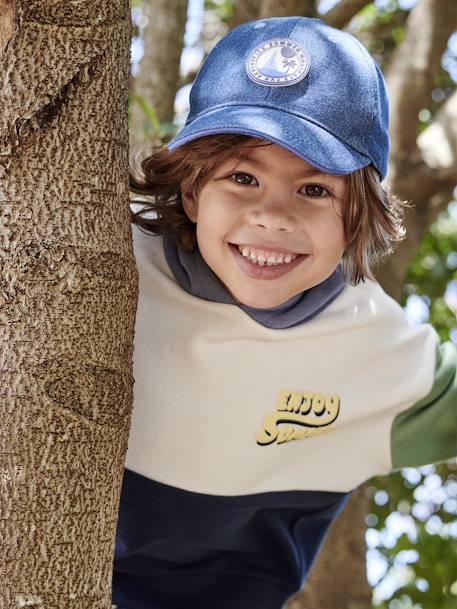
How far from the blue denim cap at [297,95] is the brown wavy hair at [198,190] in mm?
60

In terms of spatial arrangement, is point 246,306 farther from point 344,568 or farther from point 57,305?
point 344,568

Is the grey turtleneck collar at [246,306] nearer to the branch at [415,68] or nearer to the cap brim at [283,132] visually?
the cap brim at [283,132]

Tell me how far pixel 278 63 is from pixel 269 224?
0.26 m

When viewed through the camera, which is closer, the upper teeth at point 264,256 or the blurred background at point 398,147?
the upper teeth at point 264,256

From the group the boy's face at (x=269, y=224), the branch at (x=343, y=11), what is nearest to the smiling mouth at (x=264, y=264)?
the boy's face at (x=269, y=224)

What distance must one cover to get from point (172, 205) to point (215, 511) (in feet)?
1.96

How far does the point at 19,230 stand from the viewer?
1.40 m

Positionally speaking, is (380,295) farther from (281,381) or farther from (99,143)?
(99,143)

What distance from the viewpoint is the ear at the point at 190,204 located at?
199 cm

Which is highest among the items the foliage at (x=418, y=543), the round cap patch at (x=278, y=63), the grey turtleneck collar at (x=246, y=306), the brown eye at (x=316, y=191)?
the round cap patch at (x=278, y=63)

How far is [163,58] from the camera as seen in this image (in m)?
3.20

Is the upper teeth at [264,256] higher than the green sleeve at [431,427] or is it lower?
higher

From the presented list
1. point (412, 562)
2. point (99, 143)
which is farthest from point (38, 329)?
point (412, 562)

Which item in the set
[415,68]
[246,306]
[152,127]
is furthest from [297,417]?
[415,68]
